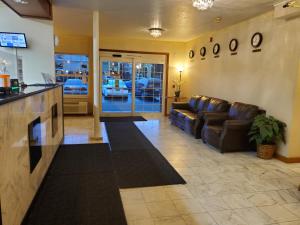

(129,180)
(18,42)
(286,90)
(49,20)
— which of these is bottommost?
(129,180)

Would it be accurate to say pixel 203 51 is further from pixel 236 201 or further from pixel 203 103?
pixel 236 201

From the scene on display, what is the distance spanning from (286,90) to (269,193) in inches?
78.8

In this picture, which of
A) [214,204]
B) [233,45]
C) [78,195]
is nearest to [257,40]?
[233,45]

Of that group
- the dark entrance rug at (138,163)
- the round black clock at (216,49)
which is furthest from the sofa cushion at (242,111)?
the dark entrance rug at (138,163)

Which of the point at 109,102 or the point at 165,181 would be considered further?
the point at 109,102

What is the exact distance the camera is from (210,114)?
5.14 meters

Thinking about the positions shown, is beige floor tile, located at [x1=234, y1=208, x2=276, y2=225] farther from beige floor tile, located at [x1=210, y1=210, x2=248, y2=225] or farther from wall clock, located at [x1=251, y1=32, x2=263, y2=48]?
wall clock, located at [x1=251, y1=32, x2=263, y2=48]

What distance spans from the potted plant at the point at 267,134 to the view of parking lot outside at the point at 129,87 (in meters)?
4.91

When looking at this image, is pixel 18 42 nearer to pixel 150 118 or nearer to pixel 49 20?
pixel 49 20

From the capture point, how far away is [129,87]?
8.49 meters

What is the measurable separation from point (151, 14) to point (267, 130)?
323cm

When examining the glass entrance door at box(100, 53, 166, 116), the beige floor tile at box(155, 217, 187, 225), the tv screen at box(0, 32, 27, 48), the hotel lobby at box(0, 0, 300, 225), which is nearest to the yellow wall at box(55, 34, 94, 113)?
the hotel lobby at box(0, 0, 300, 225)

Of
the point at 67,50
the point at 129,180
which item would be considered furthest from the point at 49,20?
the point at 129,180

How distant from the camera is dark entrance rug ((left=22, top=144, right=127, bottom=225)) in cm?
221
